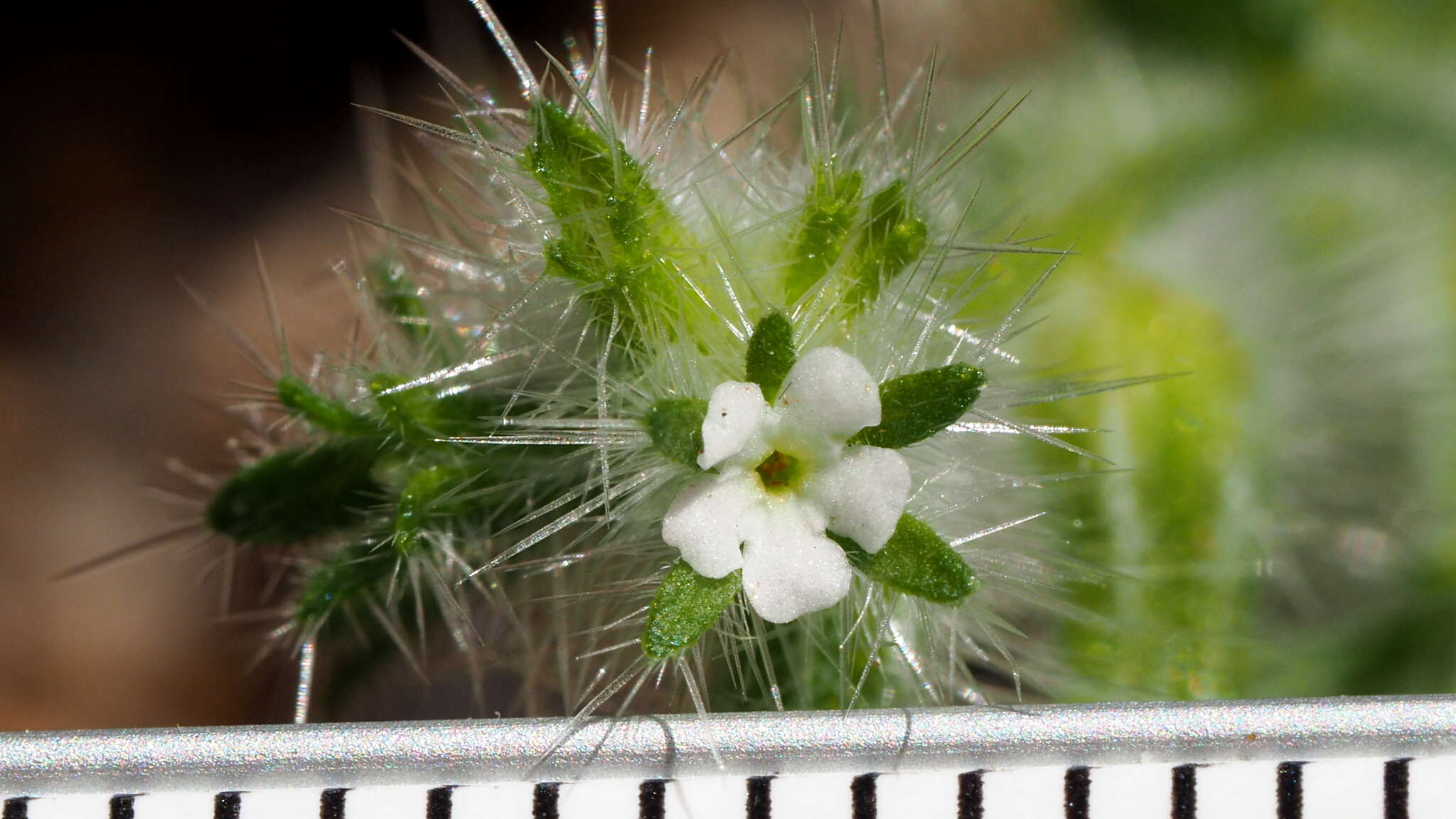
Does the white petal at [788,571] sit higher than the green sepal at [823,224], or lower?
lower

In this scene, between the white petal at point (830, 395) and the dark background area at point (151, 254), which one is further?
the dark background area at point (151, 254)

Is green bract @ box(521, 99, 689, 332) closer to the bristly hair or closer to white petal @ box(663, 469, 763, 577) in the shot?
the bristly hair

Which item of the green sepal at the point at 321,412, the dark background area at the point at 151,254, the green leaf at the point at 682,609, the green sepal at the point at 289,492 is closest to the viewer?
the green leaf at the point at 682,609

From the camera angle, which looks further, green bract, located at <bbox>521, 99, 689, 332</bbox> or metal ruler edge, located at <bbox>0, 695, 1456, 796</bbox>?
metal ruler edge, located at <bbox>0, 695, 1456, 796</bbox>

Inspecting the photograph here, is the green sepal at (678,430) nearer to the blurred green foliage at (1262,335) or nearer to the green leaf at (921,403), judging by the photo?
the green leaf at (921,403)

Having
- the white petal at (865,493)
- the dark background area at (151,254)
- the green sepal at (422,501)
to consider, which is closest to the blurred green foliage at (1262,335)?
the white petal at (865,493)

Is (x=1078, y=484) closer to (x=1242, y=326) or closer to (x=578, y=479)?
(x=1242, y=326)

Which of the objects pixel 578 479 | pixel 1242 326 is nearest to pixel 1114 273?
pixel 1242 326

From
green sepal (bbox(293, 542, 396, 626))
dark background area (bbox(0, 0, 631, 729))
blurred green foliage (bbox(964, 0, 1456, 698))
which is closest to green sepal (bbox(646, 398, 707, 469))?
green sepal (bbox(293, 542, 396, 626))
